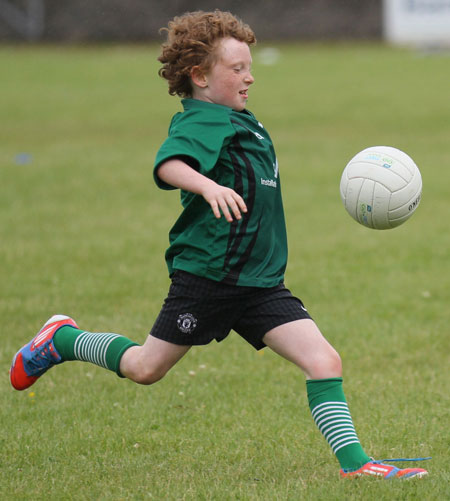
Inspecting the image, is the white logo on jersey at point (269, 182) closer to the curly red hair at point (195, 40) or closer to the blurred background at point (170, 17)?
the curly red hair at point (195, 40)

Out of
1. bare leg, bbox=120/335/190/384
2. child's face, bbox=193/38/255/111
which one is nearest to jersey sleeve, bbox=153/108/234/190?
child's face, bbox=193/38/255/111

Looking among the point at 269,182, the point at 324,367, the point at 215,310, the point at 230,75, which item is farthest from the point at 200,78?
the point at 324,367

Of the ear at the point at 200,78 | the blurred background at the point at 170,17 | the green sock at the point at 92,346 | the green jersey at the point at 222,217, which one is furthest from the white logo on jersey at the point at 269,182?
the blurred background at the point at 170,17

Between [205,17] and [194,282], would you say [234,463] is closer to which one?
[194,282]

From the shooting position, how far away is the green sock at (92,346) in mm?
4242

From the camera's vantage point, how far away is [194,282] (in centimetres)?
397

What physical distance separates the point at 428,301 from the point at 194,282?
140 inches

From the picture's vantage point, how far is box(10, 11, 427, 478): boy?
3.86 m

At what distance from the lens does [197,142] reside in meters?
3.86

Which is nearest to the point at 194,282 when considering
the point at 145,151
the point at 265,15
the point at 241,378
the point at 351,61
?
the point at 241,378

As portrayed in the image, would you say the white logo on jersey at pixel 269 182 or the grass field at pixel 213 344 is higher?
the white logo on jersey at pixel 269 182

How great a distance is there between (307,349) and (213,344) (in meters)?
2.44

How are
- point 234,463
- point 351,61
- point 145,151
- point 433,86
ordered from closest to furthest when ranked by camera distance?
point 234,463 → point 145,151 → point 433,86 → point 351,61

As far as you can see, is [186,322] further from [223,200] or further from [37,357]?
Result: [37,357]
